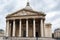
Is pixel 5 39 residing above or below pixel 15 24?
below

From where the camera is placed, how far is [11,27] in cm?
4612

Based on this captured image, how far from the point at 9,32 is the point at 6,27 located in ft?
5.39

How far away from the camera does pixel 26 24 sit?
4300 centimetres

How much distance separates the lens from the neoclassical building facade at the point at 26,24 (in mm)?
42562

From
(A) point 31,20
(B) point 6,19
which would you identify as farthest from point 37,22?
(B) point 6,19

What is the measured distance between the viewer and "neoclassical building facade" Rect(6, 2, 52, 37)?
4256cm

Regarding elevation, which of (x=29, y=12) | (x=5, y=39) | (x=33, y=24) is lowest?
(x=5, y=39)

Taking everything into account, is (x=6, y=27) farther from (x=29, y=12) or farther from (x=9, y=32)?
(x=29, y=12)

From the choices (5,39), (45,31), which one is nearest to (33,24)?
(45,31)

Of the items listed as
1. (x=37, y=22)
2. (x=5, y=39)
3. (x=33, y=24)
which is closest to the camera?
(x=5, y=39)

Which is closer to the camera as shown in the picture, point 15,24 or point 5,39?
point 5,39

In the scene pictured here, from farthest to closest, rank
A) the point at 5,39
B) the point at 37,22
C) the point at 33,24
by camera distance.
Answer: the point at 37,22 < the point at 33,24 < the point at 5,39

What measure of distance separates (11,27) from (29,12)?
7354mm

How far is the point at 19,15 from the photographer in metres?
43.2
